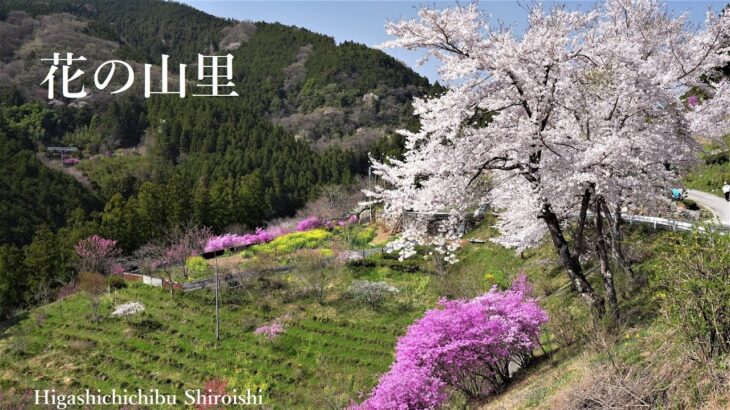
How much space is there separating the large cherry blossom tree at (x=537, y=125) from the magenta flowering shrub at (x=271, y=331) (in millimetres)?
15577

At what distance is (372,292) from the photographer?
88.4 feet

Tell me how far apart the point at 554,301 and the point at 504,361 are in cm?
512

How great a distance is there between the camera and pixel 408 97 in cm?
11200

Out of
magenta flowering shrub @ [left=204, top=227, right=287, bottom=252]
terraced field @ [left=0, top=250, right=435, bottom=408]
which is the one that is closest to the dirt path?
magenta flowering shrub @ [left=204, top=227, right=287, bottom=252]

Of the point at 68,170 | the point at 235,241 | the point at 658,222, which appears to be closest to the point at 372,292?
the point at 658,222

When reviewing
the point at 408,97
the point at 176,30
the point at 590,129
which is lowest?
the point at 590,129

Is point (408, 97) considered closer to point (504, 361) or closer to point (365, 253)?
point (365, 253)

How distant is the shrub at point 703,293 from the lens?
5801 millimetres

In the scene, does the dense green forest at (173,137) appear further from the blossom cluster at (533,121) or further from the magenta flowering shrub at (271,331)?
the blossom cluster at (533,121)

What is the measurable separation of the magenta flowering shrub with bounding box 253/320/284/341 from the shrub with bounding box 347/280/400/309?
14.7ft

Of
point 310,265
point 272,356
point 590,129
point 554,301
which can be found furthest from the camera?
point 310,265

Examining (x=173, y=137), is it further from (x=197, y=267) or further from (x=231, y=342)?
(x=231, y=342)

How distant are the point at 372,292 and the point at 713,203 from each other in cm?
1591

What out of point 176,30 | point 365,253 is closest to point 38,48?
point 176,30
